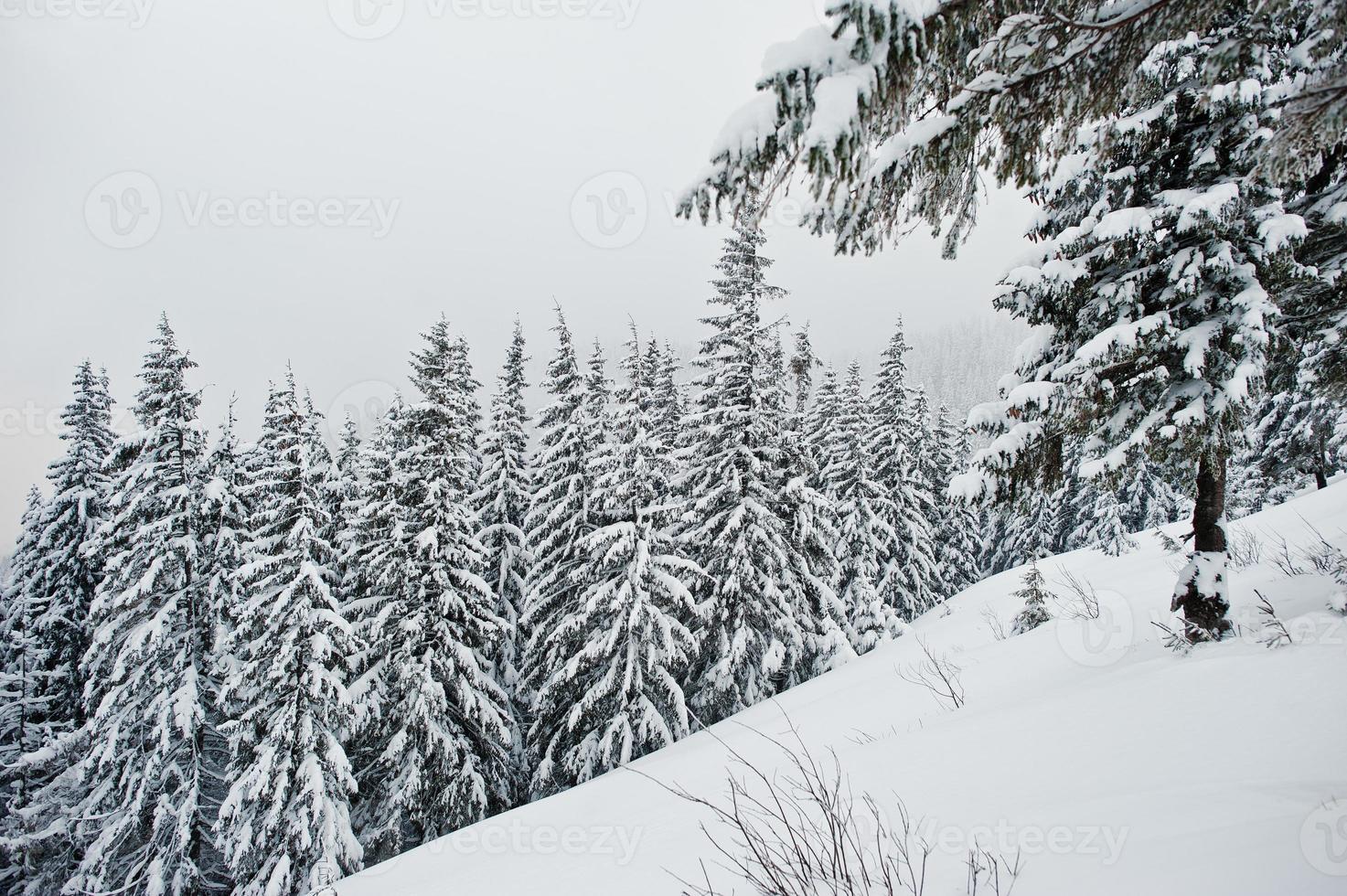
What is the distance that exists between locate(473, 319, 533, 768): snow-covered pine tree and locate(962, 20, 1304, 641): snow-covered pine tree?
15.3 meters

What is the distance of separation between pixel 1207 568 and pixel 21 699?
27.7 meters

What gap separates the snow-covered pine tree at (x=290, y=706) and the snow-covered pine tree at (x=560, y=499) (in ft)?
15.6

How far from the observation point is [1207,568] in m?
5.29

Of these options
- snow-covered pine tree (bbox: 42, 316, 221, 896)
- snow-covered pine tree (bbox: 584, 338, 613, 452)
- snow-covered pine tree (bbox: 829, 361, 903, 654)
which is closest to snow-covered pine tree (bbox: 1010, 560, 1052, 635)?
snow-covered pine tree (bbox: 829, 361, 903, 654)

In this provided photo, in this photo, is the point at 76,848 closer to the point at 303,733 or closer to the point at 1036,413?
the point at 303,733

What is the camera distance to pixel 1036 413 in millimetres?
5957

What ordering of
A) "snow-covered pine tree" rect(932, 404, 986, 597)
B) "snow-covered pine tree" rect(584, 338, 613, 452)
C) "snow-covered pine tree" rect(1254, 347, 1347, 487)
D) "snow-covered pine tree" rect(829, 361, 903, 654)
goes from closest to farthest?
"snow-covered pine tree" rect(1254, 347, 1347, 487) < "snow-covered pine tree" rect(584, 338, 613, 452) < "snow-covered pine tree" rect(829, 361, 903, 654) < "snow-covered pine tree" rect(932, 404, 986, 597)

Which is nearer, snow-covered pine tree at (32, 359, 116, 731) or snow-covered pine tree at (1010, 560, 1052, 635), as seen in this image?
snow-covered pine tree at (1010, 560, 1052, 635)

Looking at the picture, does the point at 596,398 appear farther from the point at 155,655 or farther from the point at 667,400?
the point at 155,655

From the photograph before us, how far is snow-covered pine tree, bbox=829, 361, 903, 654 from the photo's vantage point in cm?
1950

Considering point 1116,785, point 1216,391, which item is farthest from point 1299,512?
point 1116,785

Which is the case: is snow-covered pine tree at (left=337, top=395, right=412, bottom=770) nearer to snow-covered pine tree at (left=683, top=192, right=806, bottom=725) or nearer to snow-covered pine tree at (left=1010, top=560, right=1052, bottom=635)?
snow-covered pine tree at (left=683, top=192, right=806, bottom=725)

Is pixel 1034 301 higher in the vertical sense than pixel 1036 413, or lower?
higher

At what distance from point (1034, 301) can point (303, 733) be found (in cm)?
1628
